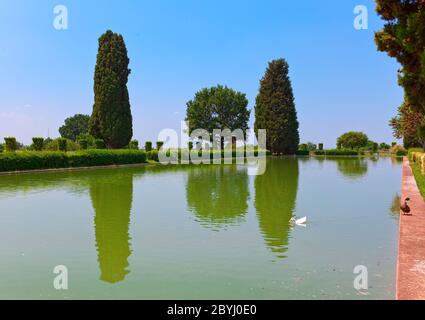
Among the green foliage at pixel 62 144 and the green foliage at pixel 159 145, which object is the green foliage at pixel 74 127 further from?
the green foliage at pixel 62 144

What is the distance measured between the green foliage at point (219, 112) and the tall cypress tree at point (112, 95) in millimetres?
27024

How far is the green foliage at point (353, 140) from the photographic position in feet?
295

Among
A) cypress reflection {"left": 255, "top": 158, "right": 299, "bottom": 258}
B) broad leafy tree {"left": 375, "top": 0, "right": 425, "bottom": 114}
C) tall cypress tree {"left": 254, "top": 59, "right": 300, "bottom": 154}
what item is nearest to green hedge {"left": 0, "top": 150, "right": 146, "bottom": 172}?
cypress reflection {"left": 255, "top": 158, "right": 299, "bottom": 258}

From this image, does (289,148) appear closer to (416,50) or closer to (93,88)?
(93,88)

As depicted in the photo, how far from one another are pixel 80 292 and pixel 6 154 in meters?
23.1

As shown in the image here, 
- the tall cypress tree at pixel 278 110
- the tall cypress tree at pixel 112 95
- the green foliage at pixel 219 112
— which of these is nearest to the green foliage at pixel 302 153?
the tall cypress tree at pixel 278 110

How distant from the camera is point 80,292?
5102 millimetres

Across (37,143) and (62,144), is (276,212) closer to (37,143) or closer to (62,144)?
(62,144)

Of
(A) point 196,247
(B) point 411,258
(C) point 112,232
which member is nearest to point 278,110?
(C) point 112,232

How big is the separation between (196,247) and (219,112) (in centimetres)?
6112

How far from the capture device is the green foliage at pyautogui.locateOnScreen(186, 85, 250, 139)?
6731cm

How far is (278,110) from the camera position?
59.6 metres

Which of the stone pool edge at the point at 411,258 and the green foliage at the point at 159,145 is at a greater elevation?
the green foliage at the point at 159,145

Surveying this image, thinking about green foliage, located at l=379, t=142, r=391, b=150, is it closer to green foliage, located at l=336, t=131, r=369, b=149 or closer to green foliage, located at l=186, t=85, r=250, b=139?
green foliage, located at l=336, t=131, r=369, b=149
